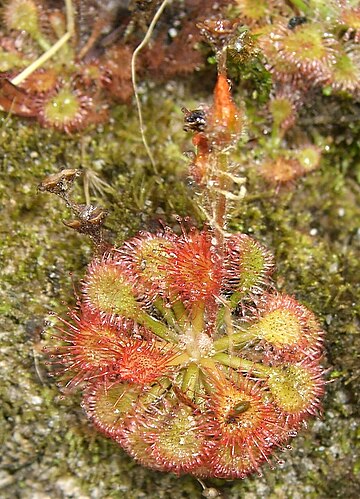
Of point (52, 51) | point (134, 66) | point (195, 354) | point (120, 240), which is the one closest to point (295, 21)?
point (134, 66)

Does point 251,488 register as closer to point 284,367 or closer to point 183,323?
point 284,367

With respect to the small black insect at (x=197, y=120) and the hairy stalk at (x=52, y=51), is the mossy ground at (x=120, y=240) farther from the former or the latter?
the small black insect at (x=197, y=120)

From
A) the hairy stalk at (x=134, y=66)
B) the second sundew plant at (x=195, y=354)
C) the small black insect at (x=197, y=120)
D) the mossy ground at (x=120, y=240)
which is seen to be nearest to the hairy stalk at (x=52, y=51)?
the mossy ground at (x=120, y=240)

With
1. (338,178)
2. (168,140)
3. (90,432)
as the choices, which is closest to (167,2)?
(168,140)

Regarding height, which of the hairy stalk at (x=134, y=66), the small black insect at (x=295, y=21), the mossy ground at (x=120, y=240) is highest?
the small black insect at (x=295, y=21)

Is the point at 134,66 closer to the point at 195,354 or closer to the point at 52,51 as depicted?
the point at 52,51

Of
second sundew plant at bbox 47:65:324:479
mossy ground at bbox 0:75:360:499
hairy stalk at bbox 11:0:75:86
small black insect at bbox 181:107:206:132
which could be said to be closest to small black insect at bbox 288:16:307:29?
mossy ground at bbox 0:75:360:499

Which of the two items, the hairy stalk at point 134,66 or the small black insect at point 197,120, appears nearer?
the small black insect at point 197,120
